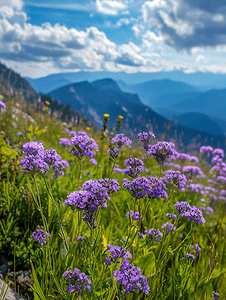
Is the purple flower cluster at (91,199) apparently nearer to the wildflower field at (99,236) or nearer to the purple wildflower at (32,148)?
the wildflower field at (99,236)

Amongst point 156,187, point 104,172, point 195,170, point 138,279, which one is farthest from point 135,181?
point 195,170

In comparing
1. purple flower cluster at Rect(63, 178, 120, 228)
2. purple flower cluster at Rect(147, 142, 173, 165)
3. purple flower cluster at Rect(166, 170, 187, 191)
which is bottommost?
purple flower cluster at Rect(63, 178, 120, 228)

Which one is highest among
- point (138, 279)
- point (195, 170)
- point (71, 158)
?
point (195, 170)

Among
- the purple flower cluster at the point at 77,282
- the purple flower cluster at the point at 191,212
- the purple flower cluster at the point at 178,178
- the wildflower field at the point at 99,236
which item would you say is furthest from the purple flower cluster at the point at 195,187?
the purple flower cluster at the point at 77,282

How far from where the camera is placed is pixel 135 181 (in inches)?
63.2

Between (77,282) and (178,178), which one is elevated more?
(178,178)

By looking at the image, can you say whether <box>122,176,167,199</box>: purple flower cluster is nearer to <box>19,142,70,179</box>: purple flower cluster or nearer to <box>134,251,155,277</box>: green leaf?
<box>19,142,70,179</box>: purple flower cluster

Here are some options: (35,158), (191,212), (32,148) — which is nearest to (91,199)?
(35,158)

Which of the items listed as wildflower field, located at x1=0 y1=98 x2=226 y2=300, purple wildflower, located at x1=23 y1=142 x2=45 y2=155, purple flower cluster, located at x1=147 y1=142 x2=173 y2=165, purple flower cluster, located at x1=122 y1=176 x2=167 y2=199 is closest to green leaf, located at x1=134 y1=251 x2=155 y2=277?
wildflower field, located at x1=0 y1=98 x2=226 y2=300

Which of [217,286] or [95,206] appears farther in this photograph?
[217,286]

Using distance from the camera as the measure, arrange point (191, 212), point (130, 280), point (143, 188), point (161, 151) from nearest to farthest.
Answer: point (130, 280), point (143, 188), point (161, 151), point (191, 212)

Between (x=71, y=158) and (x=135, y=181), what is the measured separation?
3103mm

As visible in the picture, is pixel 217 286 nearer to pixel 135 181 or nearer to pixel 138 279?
pixel 138 279

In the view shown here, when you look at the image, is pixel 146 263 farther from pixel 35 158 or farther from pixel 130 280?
pixel 35 158
